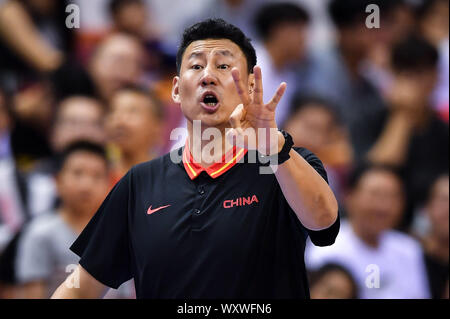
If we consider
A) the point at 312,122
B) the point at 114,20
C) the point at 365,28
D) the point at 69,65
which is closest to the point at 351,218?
the point at 312,122

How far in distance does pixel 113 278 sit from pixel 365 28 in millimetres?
4383

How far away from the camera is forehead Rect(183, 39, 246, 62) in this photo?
9.59 ft

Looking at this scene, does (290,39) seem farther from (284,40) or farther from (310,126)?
(310,126)

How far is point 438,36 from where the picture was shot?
6836 mm

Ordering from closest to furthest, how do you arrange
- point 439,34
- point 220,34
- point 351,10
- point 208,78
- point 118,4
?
point 208,78
point 220,34
point 351,10
point 439,34
point 118,4

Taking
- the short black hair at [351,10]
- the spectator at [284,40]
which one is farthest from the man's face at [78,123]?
the short black hair at [351,10]

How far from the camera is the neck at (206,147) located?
2.95 m

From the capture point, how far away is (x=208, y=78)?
286cm

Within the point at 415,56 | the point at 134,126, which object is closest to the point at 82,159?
the point at 134,126

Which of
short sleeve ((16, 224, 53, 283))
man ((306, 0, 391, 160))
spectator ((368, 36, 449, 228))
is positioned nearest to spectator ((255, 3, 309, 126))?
man ((306, 0, 391, 160))

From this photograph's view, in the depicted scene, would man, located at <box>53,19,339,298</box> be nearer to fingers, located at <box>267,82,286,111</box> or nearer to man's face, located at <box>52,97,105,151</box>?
fingers, located at <box>267,82,286,111</box>

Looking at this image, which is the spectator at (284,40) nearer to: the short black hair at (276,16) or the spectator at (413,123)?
the short black hair at (276,16)

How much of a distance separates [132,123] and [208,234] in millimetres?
3110
